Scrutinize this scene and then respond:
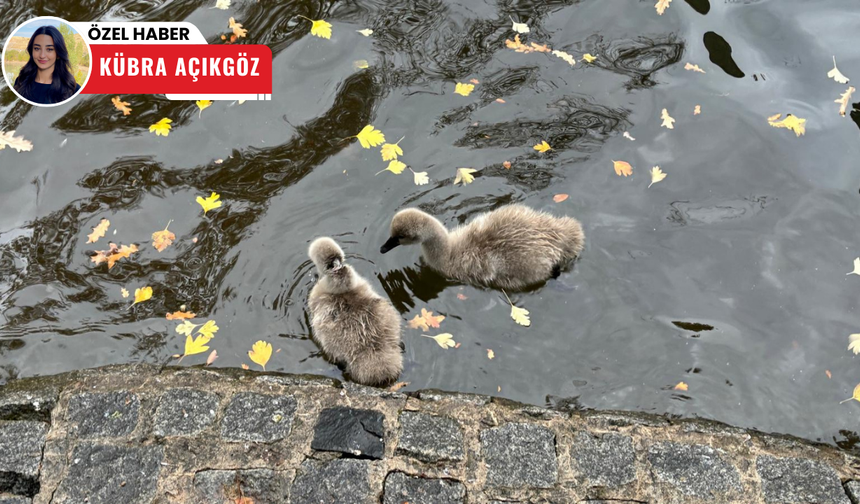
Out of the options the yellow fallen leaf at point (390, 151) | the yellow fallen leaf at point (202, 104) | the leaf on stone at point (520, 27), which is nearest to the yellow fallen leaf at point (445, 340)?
the yellow fallen leaf at point (390, 151)

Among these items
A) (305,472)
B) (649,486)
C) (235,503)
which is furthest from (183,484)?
(649,486)

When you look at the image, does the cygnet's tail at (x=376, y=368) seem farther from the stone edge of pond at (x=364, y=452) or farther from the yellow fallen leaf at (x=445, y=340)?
the yellow fallen leaf at (x=445, y=340)

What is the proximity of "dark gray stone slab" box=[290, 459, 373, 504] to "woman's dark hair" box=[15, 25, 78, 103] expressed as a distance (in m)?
5.12

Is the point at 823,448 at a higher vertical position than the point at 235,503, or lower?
lower

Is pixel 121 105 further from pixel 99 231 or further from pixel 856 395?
pixel 856 395

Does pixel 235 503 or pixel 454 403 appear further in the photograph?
pixel 454 403

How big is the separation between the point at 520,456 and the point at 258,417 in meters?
1.75

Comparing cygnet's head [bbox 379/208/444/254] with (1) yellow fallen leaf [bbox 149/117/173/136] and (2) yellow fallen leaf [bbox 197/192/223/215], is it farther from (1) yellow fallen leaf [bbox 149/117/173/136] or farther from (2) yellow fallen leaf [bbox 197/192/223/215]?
(1) yellow fallen leaf [bbox 149/117/173/136]

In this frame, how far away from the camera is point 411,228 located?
16.1 ft

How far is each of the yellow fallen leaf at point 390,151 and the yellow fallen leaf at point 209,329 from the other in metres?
2.24

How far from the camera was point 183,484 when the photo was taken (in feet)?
12.2

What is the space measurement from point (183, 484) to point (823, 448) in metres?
4.29

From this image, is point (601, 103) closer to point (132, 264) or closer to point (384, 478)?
point (384, 478)

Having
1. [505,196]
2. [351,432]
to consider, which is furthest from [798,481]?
[505,196]
